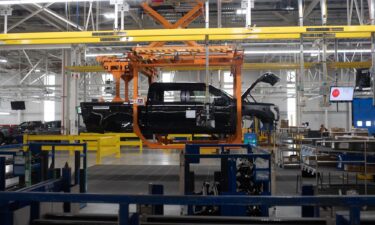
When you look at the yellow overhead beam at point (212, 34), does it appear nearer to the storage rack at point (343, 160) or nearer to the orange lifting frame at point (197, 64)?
the orange lifting frame at point (197, 64)

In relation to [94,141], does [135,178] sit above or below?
below

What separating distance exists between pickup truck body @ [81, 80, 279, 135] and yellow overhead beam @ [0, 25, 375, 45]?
53.7 inches

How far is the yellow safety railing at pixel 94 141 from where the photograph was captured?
10.9 metres

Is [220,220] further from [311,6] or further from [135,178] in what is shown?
[311,6]

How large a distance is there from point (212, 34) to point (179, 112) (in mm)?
1847

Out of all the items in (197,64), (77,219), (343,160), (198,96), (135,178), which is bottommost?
(135,178)

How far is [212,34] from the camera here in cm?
592

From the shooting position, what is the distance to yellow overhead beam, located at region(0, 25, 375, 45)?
5.86 metres

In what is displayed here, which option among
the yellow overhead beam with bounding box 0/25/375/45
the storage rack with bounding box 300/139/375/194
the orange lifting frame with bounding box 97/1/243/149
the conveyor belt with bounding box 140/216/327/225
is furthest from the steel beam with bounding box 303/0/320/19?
the conveyor belt with bounding box 140/216/327/225

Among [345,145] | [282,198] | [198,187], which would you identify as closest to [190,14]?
[198,187]

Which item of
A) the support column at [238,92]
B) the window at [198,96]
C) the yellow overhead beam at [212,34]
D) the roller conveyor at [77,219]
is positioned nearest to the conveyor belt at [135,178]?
the support column at [238,92]

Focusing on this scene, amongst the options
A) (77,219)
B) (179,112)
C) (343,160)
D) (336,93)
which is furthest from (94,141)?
(77,219)

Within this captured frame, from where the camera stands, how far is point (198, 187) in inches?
265

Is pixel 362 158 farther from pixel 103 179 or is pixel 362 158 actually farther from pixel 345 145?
pixel 103 179
